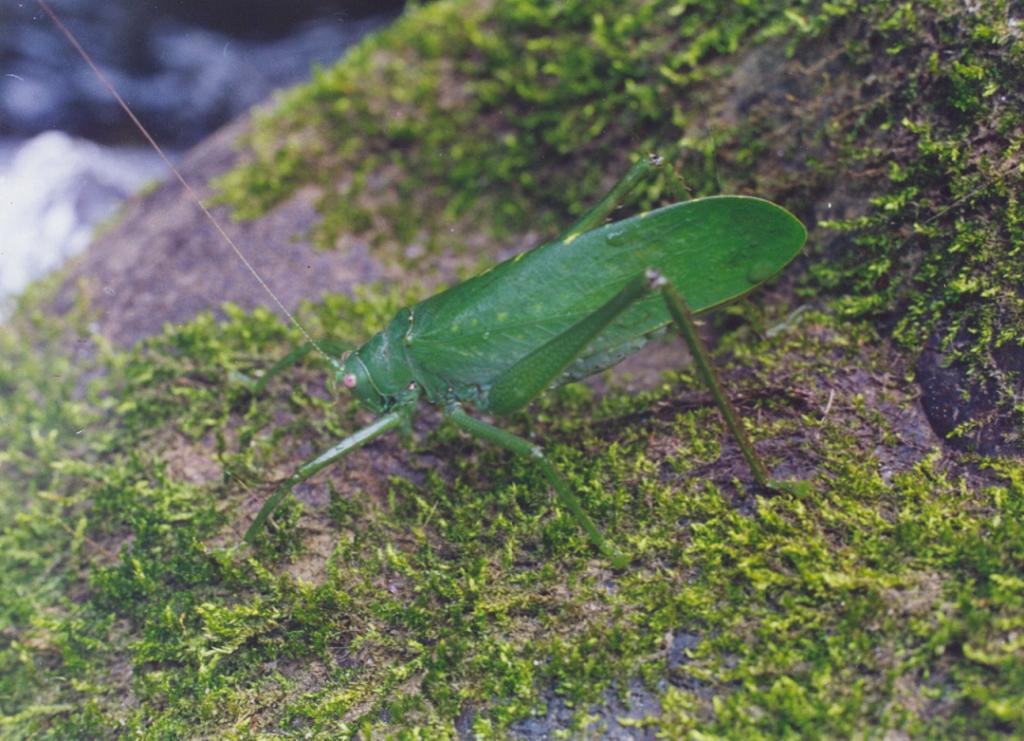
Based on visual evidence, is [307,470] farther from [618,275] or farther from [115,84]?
[115,84]

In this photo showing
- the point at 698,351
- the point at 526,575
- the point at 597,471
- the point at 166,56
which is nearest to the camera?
the point at 698,351

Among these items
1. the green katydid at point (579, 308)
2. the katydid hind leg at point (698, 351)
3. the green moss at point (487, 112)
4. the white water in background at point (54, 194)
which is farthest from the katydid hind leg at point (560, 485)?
the white water in background at point (54, 194)

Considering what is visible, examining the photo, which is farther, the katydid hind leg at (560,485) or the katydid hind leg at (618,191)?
the katydid hind leg at (618,191)

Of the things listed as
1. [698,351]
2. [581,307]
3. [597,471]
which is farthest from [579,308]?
[597,471]

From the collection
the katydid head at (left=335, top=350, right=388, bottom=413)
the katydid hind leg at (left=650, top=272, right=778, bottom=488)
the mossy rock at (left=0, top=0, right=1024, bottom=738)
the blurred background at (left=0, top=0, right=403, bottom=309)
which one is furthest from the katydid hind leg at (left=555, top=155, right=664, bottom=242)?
the blurred background at (left=0, top=0, right=403, bottom=309)

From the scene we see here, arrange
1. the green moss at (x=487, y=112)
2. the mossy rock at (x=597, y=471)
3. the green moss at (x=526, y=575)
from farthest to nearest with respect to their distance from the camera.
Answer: the green moss at (x=487, y=112) → the mossy rock at (x=597, y=471) → the green moss at (x=526, y=575)

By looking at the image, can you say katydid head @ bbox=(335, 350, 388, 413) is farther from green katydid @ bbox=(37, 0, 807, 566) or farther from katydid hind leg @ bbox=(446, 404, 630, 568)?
katydid hind leg @ bbox=(446, 404, 630, 568)

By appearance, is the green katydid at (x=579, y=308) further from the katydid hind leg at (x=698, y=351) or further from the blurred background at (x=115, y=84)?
the blurred background at (x=115, y=84)

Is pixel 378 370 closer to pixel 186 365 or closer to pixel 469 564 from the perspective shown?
pixel 469 564
